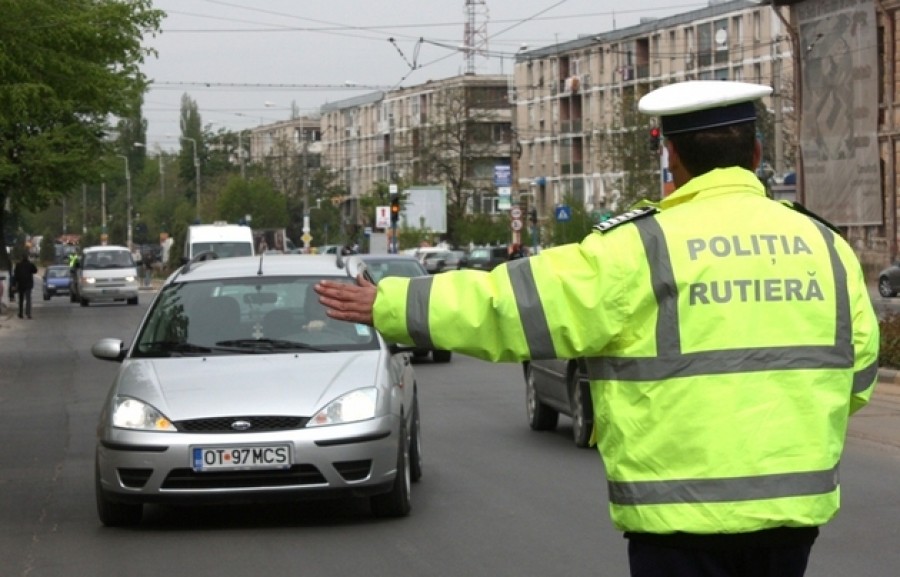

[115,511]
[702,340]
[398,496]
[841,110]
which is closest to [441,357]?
[398,496]

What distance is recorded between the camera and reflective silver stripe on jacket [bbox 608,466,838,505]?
3.58 meters

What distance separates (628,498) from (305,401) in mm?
6013

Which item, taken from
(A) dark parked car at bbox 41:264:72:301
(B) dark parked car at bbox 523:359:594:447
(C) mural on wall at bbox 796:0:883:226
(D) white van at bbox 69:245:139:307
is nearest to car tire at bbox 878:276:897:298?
(C) mural on wall at bbox 796:0:883:226

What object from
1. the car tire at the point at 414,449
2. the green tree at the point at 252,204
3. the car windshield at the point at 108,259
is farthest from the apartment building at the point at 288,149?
the car tire at the point at 414,449

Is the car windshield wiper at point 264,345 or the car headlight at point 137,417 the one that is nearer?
the car headlight at point 137,417

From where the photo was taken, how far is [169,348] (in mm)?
10578

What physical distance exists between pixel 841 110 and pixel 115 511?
44.1m

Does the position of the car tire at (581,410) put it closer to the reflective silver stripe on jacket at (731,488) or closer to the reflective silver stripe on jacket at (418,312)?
the reflective silver stripe on jacket at (418,312)

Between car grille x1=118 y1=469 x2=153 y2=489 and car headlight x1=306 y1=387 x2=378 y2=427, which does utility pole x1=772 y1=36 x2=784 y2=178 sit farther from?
car grille x1=118 y1=469 x2=153 y2=489

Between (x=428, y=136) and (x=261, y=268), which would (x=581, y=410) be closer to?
(x=261, y=268)

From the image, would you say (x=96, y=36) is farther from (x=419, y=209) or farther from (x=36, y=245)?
(x=36, y=245)

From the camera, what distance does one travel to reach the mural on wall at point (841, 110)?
50062mm

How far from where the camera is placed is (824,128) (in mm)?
52219

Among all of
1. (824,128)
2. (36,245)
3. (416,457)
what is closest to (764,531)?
(416,457)
